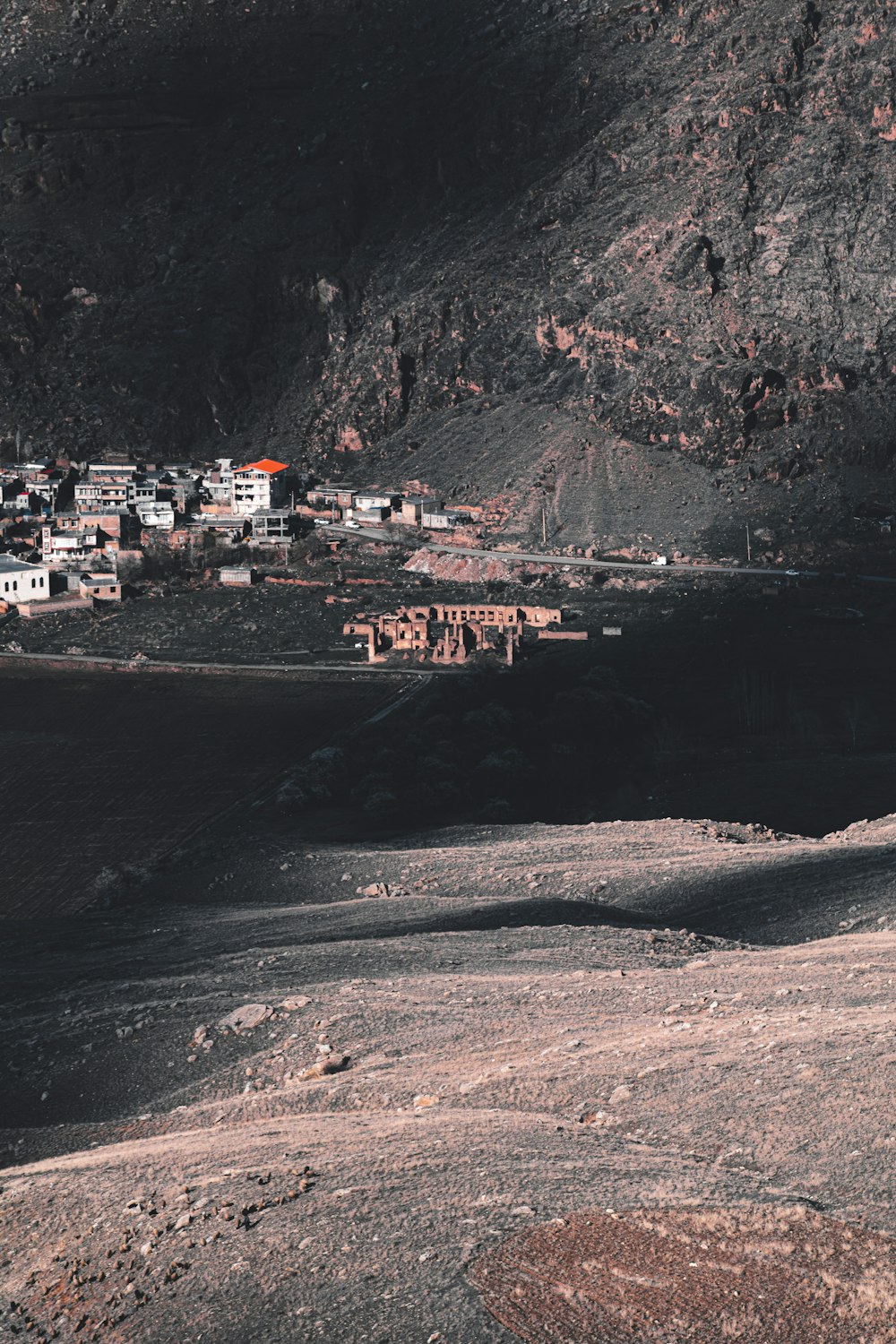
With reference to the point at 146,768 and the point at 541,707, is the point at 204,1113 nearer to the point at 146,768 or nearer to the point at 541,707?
the point at 146,768

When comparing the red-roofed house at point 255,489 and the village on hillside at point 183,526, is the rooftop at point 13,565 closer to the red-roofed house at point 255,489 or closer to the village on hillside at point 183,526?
the village on hillside at point 183,526

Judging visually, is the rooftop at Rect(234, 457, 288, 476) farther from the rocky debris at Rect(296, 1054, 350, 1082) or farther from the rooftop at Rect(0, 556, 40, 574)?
the rocky debris at Rect(296, 1054, 350, 1082)

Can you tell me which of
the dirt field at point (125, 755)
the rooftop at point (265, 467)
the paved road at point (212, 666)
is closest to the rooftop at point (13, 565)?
the paved road at point (212, 666)

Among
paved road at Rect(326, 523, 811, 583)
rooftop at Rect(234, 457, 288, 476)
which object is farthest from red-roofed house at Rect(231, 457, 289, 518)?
paved road at Rect(326, 523, 811, 583)

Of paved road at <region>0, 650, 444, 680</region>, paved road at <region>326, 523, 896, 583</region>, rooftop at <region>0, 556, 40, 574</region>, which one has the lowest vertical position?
paved road at <region>0, 650, 444, 680</region>

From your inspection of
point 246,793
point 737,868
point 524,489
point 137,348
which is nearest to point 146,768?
point 246,793

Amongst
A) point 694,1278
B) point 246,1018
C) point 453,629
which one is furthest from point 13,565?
point 694,1278

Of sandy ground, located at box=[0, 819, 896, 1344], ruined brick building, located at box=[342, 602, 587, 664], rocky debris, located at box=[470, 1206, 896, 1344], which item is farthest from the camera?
ruined brick building, located at box=[342, 602, 587, 664]
